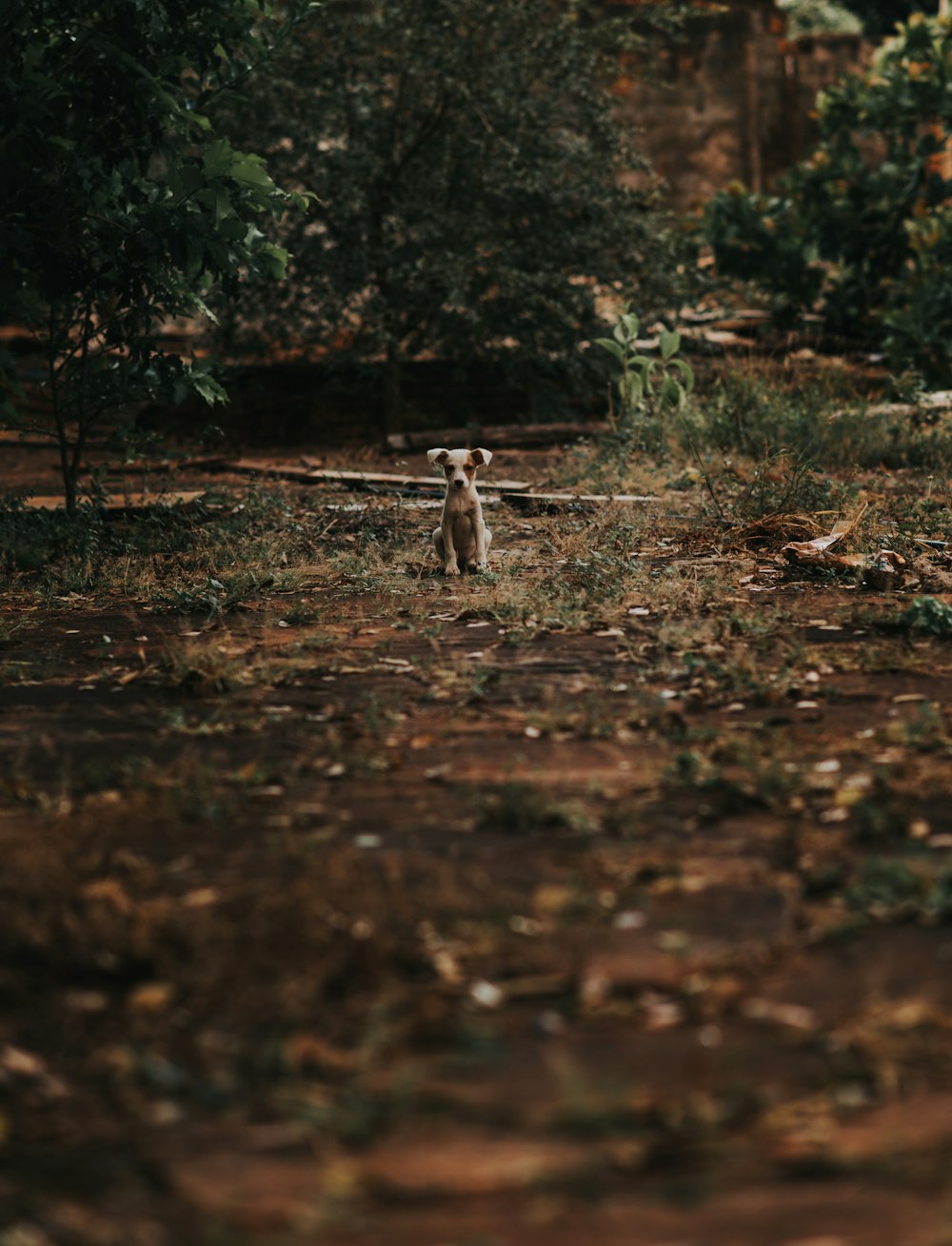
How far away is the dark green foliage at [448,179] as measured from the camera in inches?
512

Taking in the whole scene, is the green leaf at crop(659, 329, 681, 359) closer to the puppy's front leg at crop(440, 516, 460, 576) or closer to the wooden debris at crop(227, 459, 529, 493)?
the wooden debris at crop(227, 459, 529, 493)

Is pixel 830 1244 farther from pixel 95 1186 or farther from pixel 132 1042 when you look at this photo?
pixel 132 1042

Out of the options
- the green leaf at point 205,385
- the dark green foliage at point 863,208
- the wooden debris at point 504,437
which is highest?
the dark green foliage at point 863,208

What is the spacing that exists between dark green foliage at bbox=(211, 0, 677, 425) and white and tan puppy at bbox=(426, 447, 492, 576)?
612cm

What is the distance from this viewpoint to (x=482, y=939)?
291 cm

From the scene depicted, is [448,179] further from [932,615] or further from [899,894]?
[899,894]

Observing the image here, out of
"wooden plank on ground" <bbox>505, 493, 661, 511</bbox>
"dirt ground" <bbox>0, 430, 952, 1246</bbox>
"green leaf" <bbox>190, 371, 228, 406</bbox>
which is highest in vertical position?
"green leaf" <bbox>190, 371, 228, 406</bbox>

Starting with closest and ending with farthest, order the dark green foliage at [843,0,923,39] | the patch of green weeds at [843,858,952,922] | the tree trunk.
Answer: the patch of green weeds at [843,858,952,922], the tree trunk, the dark green foliage at [843,0,923,39]

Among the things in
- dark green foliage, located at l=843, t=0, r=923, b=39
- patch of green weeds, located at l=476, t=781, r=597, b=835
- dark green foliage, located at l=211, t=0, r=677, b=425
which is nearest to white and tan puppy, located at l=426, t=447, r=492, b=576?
patch of green weeds, located at l=476, t=781, r=597, b=835

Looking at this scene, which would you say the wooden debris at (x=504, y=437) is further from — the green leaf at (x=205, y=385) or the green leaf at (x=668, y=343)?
the green leaf at (x=205, y=385)

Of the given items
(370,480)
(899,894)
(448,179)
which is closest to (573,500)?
(370,480)

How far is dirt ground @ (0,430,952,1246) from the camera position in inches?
83.7

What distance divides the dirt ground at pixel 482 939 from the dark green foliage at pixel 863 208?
10.5m

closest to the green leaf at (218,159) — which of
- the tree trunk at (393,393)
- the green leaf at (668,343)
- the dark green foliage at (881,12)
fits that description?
the green leaf at (668,343)
